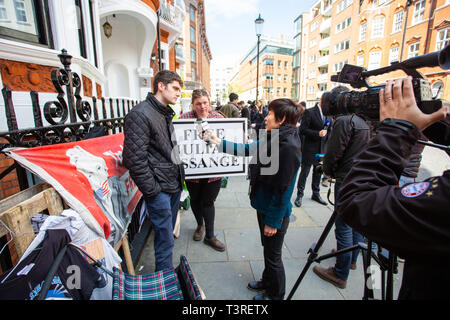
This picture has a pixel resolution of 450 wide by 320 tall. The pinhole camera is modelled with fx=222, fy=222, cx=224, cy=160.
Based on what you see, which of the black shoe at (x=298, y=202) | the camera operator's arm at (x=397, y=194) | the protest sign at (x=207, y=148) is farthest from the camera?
the black shoe at (x=298, y=202)

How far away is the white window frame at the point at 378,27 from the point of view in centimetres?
2455

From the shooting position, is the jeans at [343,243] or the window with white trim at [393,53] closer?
the jeans at [343,243]

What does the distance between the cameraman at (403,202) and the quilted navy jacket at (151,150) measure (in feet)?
5.82

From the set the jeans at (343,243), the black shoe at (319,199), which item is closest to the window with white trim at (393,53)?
the black shoe at (319,199)

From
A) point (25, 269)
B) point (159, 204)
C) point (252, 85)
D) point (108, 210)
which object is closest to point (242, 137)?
point (159, 204)

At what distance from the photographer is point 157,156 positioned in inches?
91.3

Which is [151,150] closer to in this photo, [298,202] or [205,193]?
[205,193]

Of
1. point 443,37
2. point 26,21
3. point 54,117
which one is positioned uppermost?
point 443,37

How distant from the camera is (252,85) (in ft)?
262

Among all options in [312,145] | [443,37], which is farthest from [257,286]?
[443,37]

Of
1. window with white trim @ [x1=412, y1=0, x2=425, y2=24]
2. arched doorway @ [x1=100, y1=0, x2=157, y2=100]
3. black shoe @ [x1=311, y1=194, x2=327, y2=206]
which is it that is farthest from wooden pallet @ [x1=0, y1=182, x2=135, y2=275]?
window with white trim @ [x1=412, y1=0, x2=425, y2=24]

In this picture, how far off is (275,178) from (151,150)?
1272 mm

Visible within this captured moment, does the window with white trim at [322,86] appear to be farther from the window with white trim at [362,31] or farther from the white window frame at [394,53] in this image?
the white window frame at [394,53]

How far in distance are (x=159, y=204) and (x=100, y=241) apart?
0.75 metres
